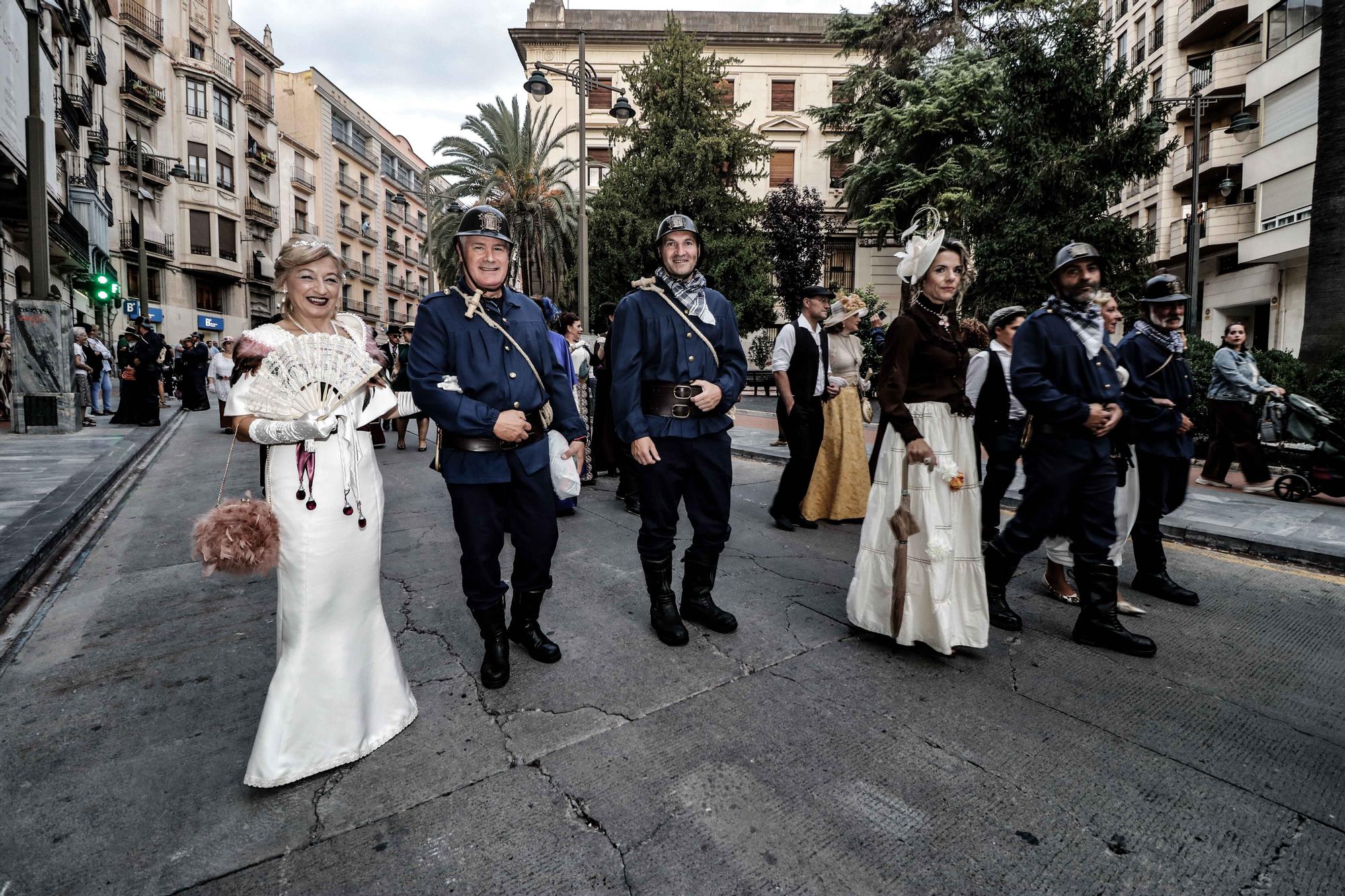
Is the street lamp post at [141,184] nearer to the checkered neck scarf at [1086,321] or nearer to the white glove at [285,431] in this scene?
the white glove at [285,431]

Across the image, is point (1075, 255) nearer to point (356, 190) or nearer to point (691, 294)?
point (691, 294)

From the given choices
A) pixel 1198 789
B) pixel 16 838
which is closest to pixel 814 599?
pixel 1198 789

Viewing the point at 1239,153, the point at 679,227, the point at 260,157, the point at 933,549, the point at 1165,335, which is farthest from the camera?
the point at 260,157

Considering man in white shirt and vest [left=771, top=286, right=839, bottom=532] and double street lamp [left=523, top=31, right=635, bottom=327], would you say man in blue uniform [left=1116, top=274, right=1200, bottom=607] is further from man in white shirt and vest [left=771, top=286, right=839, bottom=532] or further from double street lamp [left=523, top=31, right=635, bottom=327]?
double street lamp [left=523, top=31, right=635, bottom=327]

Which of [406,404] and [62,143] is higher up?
[62,143]

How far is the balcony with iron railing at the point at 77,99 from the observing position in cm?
2034

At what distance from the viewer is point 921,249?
356 cm

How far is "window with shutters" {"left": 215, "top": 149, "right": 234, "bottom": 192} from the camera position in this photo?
38594 mm

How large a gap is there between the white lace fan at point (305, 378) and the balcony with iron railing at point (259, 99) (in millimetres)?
48318

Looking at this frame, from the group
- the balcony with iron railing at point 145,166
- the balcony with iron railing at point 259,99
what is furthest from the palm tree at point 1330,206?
the balcony with iron railing at point 259,99

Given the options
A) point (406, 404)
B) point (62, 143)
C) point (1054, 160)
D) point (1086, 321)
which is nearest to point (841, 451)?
point (1086, 321)

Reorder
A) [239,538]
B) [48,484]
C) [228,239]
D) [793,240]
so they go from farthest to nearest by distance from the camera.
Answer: [228,239] → [793,240] → [48,484] → [239,538]

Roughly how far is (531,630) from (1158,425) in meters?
3.93

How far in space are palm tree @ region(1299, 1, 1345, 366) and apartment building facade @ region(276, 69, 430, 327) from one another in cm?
3749
